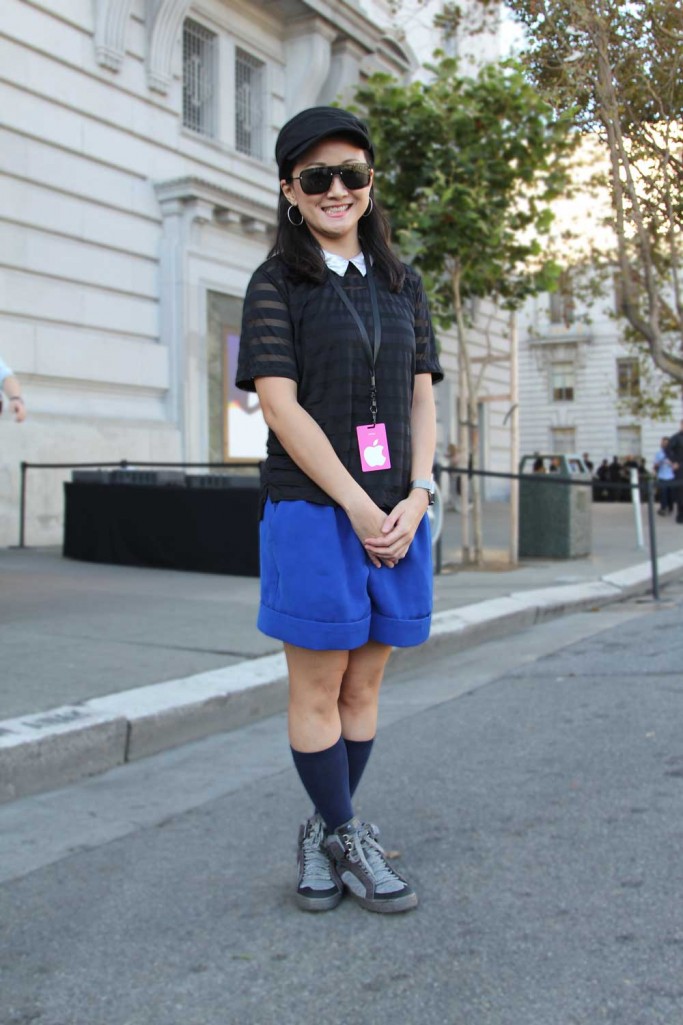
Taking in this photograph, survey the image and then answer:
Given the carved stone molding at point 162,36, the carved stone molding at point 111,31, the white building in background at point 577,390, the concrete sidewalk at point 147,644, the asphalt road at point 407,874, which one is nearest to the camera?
the asphalt road at point 407,874

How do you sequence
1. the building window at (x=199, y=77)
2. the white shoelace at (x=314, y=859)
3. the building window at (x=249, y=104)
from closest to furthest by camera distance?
the white shoelace at (x=314, y=859) < the building window at (x=199, y=77) < the building window at (x=249, y=104)

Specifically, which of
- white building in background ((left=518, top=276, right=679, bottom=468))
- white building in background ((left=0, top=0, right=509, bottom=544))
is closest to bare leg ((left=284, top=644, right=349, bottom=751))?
white building in background ((left=0, top=0, right=509, bottom=544))

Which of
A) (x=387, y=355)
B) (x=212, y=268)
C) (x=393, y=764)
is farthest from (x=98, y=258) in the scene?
(x=387, y=355)

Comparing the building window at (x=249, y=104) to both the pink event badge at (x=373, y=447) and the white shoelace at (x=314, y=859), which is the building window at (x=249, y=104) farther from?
the white shoelace at (x=314, y=859)

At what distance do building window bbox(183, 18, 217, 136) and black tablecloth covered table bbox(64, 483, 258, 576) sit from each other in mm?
7266

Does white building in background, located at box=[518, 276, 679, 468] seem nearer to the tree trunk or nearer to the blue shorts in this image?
the tree trunk

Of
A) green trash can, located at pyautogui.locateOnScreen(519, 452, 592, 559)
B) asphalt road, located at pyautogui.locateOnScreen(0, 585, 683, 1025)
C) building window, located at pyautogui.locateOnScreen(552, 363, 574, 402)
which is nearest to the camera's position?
→ asphalt road, located at pyautogui.locateOnScreen(0, 585, 683, 1025)

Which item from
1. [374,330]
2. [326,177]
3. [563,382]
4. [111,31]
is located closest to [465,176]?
[111,31]

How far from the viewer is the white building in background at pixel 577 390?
149ft

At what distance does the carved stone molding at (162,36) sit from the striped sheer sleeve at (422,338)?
1258 cm

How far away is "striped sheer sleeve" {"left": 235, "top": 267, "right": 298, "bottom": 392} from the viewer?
8.27 feet

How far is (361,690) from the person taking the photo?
2.77m

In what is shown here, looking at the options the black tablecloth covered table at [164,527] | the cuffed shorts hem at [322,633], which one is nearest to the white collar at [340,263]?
the cuffed shorts hem at [322,633]

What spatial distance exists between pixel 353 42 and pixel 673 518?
1073cm
